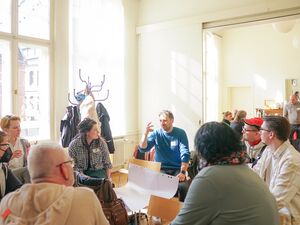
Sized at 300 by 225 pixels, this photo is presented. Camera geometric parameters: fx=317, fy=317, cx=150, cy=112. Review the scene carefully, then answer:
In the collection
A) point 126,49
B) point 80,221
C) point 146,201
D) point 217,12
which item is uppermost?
point 217,12

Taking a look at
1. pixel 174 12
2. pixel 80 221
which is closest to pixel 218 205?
pixel 80 221

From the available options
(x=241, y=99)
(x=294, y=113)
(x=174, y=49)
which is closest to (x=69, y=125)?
(x=174, y=49)

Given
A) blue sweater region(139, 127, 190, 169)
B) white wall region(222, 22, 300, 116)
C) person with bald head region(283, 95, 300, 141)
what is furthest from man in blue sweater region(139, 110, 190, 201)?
white wall region(222, 22, 300, 116)

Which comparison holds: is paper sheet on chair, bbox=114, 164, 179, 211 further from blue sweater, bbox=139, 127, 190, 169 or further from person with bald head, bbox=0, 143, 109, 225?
person with bald head, bbox=0, 143, 109, 225

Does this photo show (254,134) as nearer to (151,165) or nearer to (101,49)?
(151,165)

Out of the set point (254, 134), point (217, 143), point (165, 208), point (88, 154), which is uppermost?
point (217, 143)

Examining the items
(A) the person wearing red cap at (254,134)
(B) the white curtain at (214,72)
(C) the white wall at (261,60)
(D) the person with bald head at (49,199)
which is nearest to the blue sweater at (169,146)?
(A) the person wearing red cap at (254,134)

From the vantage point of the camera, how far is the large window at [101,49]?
18.5ft

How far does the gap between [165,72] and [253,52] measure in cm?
371

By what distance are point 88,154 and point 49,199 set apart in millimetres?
2181

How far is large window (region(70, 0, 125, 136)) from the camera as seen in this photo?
5645mm

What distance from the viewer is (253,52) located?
8.96 metres

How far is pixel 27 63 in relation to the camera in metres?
5.00

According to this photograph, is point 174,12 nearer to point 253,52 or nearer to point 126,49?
point 126,49
